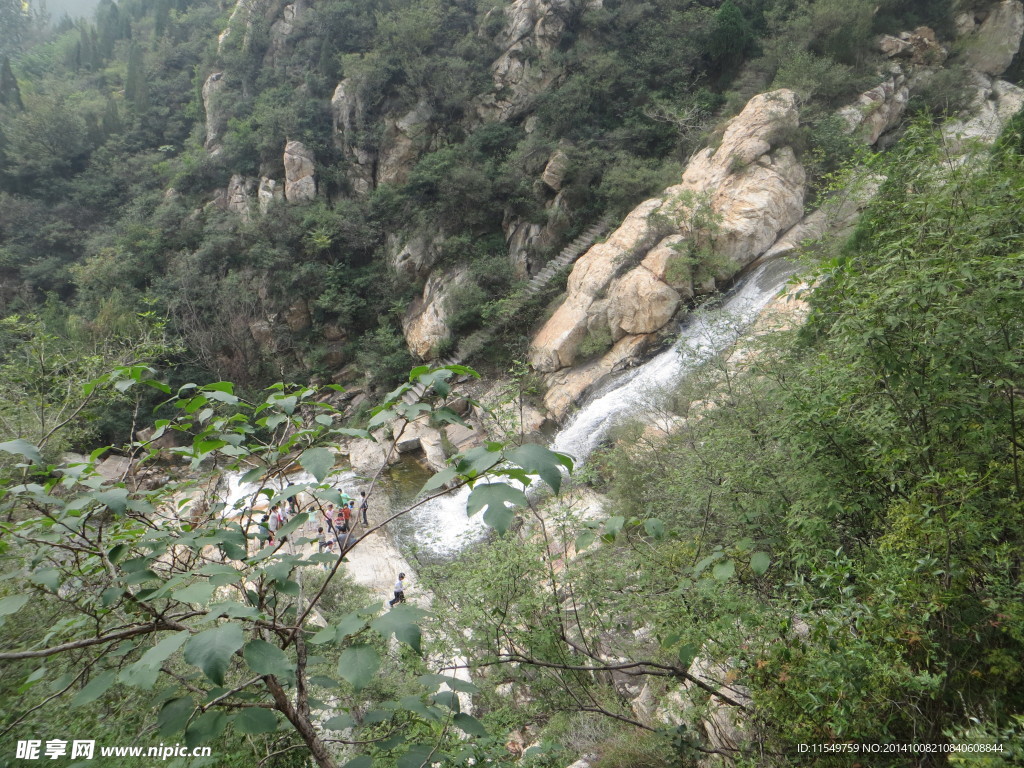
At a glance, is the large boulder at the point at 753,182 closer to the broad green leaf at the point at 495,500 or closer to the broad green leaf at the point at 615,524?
the broad green leaf at the point at 615,524

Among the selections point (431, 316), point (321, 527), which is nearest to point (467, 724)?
point (321, 527)

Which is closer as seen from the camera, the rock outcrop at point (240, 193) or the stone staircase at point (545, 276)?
the stone staircase at point (545, 276)

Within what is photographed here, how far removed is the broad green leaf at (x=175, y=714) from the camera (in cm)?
108

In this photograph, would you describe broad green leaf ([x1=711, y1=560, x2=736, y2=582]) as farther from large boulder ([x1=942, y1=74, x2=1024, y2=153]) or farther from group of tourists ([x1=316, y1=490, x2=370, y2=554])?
large boulder ([x1=942, y1=74, x2=1024, y2=153])

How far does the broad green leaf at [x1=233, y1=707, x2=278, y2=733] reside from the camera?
3.41 feet

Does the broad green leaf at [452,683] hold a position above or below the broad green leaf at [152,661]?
below

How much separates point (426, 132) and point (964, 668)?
23861 mm

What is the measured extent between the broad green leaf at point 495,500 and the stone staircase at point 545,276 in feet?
52.3

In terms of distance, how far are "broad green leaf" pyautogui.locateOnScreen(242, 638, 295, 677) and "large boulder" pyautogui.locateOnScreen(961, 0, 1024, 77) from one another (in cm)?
2488

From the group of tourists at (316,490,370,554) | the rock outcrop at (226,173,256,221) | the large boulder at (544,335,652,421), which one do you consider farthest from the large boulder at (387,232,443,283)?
the group of tourists at (316,490,370,554)

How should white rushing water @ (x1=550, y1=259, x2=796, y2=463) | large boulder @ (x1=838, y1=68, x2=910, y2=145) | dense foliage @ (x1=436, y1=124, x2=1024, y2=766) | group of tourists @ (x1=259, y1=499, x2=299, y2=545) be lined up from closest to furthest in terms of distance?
group of tourists @ (x1=259, y1=499, x2=299, y2=545)
dense foliage @ (x1=436, y1=124, x2=1024, y2=766)
white rushing water @ (x1=550, y1=259, x2=796, y2=463)
large boulder @ (x1=838, y1=68, x2=910, y2=145)

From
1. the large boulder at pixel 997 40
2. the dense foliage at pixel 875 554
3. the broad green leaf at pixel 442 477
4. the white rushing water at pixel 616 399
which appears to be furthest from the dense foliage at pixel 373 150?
the broad green leaf at pixel 442 477

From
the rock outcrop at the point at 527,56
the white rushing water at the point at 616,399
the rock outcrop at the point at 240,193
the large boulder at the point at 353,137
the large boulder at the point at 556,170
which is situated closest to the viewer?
the white rushing water at the point at 616,399

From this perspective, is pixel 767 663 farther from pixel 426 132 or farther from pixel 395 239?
pixel 426 132
